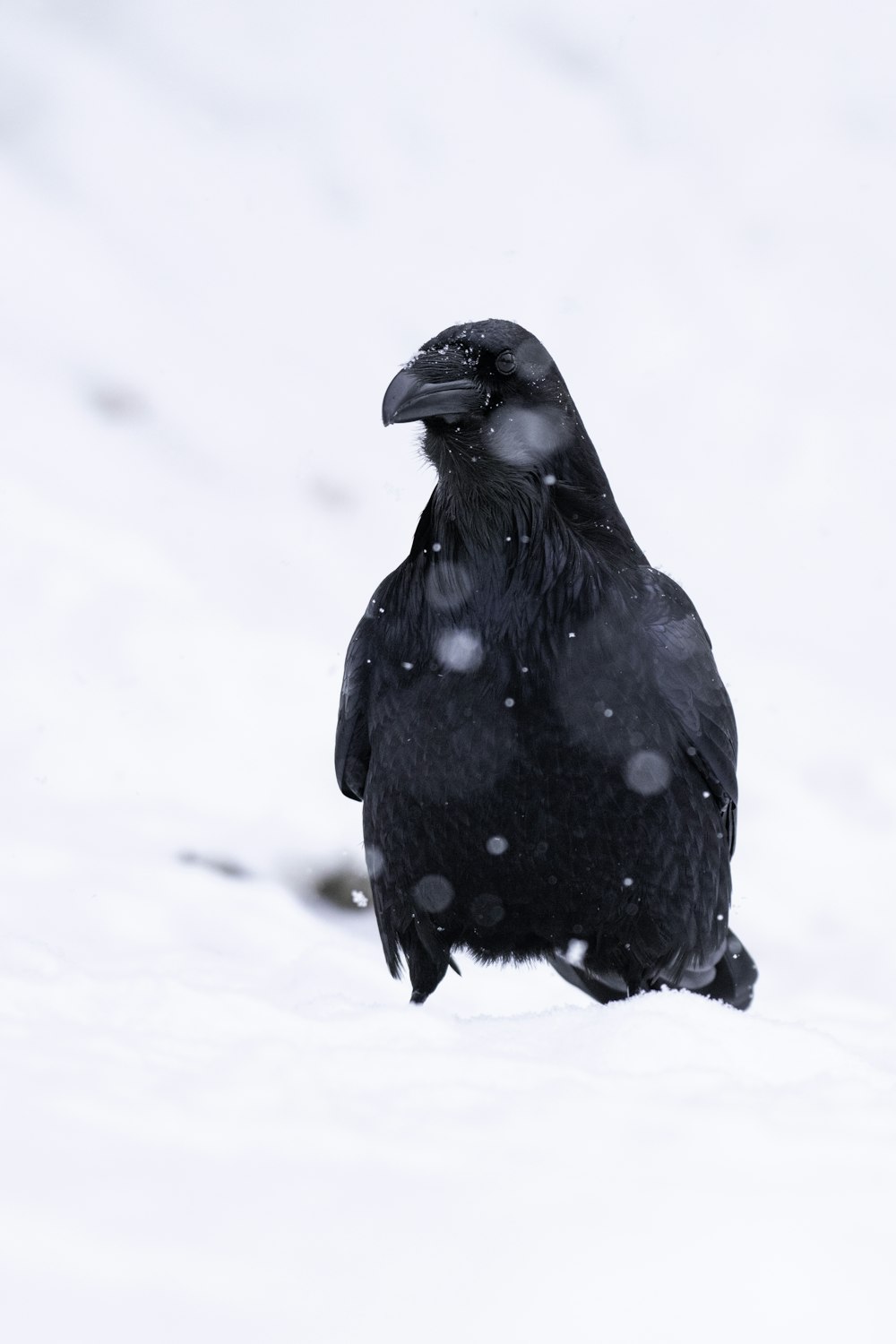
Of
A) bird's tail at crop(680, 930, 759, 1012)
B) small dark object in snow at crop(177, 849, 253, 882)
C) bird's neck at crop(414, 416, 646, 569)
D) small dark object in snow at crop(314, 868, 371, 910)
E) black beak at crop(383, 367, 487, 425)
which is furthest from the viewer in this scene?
small dark object in snow at crop(314, 868, 371, 910)

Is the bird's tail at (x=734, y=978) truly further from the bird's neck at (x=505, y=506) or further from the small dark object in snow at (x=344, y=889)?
the small dark object in snow at (x=344, y=889)

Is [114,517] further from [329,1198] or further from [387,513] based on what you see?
[329,1198]

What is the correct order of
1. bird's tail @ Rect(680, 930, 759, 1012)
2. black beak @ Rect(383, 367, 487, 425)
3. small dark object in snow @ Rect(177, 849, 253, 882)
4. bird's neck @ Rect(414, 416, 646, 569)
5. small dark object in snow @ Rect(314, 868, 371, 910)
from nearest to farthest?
black beak @ Rect(383, 367, 487, 425) < bird's neck @ Rect(414, 416, 646, 569) < bird's tail @ Rect(680, 930, 759, 1012) < small dark object in snow @ Rect(177, 849, 253, 882) < small dark object in snow @ Rect(314, 868, 371, 910)

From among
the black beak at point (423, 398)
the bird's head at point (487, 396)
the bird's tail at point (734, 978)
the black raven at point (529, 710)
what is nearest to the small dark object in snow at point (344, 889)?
the bird's tail at point (734, 978)

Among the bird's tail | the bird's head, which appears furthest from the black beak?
the bird's tail

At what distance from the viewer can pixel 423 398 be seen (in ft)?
12.0

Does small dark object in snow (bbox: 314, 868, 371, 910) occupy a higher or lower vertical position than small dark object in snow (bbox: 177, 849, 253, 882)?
higher

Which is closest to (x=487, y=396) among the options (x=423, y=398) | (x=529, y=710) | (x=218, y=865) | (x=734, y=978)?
(x=423, y=398)

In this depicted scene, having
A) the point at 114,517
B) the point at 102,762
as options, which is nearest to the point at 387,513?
the point at 114,517

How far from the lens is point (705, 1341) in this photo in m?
1.74

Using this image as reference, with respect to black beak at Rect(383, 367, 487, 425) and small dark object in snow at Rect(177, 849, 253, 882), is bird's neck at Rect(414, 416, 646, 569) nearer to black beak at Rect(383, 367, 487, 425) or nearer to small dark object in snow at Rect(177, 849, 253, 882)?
black beak at Rect(383, 367, 487, 425)

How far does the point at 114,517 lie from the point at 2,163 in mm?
5703

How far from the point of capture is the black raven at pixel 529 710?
3672 mm

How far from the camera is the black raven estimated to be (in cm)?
367
